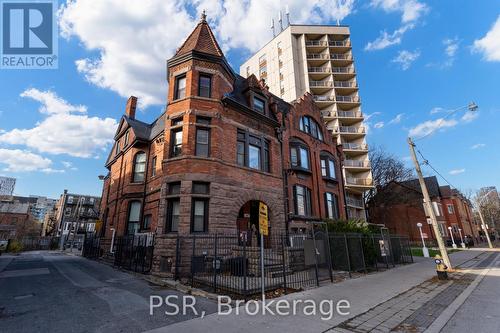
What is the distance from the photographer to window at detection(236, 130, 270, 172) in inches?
632

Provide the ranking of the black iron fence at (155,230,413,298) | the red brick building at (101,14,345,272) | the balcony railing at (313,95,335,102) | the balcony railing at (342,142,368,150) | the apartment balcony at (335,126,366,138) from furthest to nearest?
the balcony railing at (313,95,335,102) < the apartment balcony at (335,126,366,138) < the balcony railing at (342,142,368,150) < the red brick building at (101,14,345,272) < the black iron fence at (155,230,413,298)

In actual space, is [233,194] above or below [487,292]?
above

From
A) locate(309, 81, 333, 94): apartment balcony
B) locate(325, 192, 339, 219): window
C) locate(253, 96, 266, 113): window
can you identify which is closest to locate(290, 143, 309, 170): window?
locate(325, 192, 339, 219): window

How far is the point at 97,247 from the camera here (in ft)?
72.8

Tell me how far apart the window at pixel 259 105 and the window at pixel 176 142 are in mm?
5950

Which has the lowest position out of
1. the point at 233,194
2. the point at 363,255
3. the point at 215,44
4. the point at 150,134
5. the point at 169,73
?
the point at 363,255

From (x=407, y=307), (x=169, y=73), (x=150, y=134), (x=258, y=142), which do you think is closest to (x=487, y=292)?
(x=407, y=307)

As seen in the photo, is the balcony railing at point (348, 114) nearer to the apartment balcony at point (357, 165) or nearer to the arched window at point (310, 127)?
the apartment balcony at point (357, 165)

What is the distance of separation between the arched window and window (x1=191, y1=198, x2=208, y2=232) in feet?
41.2

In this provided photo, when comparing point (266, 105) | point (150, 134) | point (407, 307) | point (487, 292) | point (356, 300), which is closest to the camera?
point (407, 307)

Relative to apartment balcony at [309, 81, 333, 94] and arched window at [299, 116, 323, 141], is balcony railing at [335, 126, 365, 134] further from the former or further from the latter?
arched window at [299, 116, 323, 141]

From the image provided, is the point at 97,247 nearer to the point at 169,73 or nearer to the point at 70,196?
the point at 169,73

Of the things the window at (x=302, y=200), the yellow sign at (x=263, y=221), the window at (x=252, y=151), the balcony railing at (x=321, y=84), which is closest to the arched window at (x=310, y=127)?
the window at (x=302, y=200)

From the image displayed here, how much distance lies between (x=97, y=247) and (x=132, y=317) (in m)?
19.5
